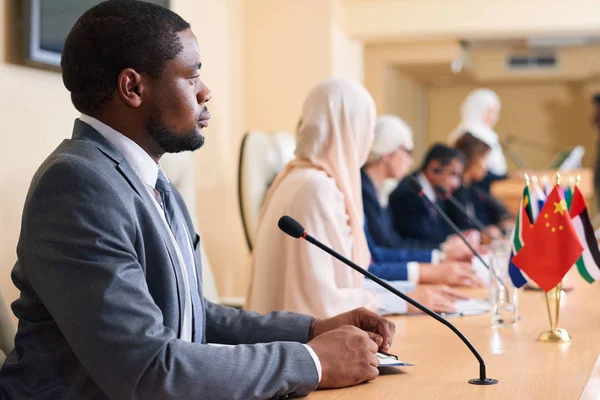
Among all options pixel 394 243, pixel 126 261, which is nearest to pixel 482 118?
pixel 394 243

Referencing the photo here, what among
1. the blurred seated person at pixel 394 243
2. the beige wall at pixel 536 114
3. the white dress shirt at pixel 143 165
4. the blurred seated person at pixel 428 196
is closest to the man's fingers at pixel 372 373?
the white dress shirt at pixel 143 165

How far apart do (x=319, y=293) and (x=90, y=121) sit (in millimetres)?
862

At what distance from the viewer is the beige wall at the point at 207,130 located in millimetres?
2117

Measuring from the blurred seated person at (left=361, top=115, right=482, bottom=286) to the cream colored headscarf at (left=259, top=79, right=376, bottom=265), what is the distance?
0.42 meters

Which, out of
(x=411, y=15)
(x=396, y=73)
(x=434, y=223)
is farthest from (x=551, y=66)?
(x=434, y=223)

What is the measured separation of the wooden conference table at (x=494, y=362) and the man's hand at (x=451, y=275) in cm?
47

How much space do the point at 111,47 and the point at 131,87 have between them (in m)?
0.07

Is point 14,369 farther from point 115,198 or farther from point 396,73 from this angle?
point 396,73

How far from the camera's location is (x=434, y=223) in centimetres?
423

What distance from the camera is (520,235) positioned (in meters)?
2.10

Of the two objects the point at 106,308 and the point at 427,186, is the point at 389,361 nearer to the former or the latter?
the point at 106,308

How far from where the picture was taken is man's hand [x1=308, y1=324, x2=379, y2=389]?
1.35 m

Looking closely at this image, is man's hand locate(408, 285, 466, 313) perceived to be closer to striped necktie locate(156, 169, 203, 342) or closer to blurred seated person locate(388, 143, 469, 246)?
striped necktie locate(156, 169, 203, 342)

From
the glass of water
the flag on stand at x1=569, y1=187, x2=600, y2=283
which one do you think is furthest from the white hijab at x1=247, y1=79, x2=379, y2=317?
the flag on stand at x1=569, y1=187, x2=600, y2=283
